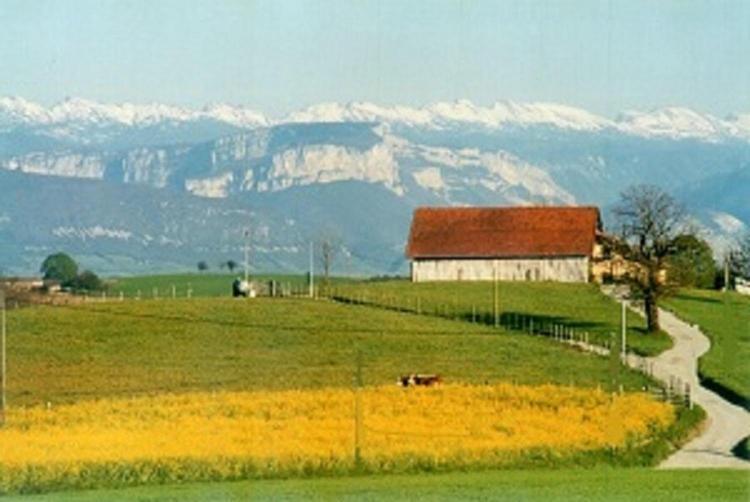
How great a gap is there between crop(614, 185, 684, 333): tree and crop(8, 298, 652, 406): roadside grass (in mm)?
8692

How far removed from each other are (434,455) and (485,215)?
12344cm

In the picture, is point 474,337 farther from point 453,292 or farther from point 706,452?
point 706,452

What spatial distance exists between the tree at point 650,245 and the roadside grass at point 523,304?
97.2 inches

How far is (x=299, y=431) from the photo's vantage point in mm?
60281

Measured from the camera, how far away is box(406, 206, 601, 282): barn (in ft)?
526

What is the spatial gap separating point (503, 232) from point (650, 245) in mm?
56519

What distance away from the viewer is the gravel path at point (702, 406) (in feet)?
194

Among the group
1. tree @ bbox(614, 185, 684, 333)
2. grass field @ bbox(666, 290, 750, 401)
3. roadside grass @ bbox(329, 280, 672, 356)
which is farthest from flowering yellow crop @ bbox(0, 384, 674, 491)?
tree @ bbox(614, 185, 684, 333)

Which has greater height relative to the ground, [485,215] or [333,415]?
[485,215]

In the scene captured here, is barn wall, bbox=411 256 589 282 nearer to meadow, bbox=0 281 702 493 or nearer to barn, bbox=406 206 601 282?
barn, bbox=406 206 601 282

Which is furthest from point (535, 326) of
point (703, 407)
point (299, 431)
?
point (299, 431)

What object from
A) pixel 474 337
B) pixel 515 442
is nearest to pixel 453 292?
pixel 474 337

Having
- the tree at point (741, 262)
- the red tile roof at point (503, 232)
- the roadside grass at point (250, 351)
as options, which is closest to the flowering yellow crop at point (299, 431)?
the roadside grass at point (250, 351)

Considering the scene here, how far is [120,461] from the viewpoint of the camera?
4919 centimetres
